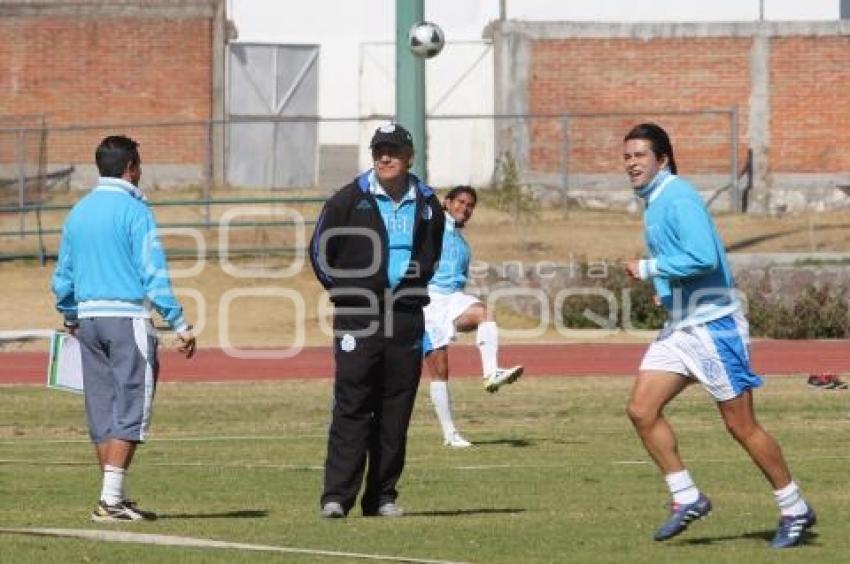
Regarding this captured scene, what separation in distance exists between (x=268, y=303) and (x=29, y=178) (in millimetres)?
8245

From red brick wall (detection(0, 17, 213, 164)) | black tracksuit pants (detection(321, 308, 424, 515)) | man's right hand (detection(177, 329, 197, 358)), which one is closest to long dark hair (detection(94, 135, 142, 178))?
man's right hand (detection(177, 329, 197, 358))

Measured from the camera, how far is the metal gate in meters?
43.1

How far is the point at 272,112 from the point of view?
44594mm

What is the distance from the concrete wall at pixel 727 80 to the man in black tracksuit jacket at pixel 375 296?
3048 cm

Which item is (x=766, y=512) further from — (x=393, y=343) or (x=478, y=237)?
(x=478, y=237)

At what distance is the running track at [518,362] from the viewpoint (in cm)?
2638

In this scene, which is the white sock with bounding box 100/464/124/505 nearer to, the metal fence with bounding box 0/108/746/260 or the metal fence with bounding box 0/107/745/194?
the metal fence with bounding box 0/108/746/260

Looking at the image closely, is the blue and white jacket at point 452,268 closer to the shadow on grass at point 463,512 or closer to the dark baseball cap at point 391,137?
the shadow on grass at point 463,512

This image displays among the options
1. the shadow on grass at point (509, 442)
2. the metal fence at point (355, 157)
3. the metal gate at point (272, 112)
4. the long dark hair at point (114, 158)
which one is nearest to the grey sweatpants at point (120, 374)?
the long dark hair at point (114, 158)

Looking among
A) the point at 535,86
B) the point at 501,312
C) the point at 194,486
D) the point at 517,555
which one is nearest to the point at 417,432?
the point at 194,486

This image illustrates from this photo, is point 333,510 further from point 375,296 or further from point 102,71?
point 102,71

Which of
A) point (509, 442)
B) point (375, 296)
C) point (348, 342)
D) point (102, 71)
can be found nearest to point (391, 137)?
point (375, 296)

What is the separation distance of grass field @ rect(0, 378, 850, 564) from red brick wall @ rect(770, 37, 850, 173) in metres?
19.6

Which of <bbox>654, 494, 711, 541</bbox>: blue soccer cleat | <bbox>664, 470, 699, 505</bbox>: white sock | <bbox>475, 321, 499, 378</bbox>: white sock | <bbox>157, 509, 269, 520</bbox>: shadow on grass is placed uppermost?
<bbox>475, 321, 499, 378</bbox>: white sock
